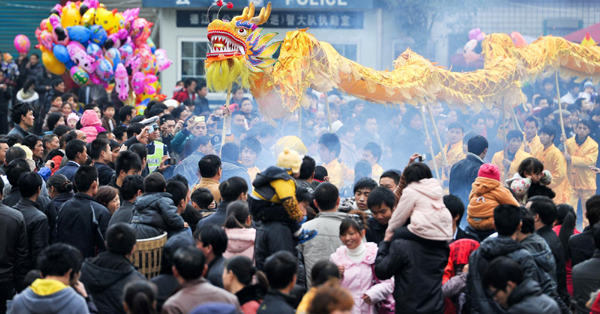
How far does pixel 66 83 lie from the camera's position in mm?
13703

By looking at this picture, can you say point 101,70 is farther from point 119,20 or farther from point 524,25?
point 524,25

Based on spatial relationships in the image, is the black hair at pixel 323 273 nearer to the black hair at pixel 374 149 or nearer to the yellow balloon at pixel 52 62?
the black hair at pixel 374 149

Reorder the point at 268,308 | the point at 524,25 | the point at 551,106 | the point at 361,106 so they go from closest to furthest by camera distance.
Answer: the point at 268,308 < the point at 361,106 < the point at 551,106 < the point at 524,25

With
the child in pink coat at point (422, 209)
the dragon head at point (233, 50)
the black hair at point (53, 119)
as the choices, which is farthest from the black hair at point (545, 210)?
the black hair at point (53, 119)

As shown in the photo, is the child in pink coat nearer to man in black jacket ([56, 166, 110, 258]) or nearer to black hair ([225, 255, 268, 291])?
black hair ([225, 255, 268, 291])

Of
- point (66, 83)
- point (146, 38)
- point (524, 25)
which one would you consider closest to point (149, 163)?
point (146, 38)

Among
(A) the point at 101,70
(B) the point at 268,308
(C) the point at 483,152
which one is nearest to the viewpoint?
(B) the point at 268,308

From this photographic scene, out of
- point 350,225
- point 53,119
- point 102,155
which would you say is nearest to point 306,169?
point 350,225

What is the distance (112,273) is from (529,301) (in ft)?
6.81

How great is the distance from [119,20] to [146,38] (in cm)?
79

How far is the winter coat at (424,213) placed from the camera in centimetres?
387

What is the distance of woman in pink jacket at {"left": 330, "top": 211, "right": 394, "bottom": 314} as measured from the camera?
3980mm

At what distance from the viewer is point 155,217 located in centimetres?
447

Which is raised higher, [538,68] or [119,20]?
[119,20]
